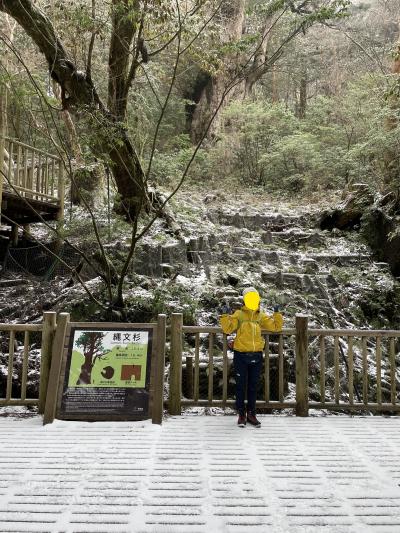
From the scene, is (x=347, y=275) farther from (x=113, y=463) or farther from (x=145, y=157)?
(x=113, y=463)

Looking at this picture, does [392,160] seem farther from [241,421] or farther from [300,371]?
[241,421]

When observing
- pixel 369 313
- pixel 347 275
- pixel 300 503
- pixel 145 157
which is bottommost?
pixel 300 503

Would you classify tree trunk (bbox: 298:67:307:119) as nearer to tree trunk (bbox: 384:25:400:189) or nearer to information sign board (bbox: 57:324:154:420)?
tree trunk (bbox: 384:25:400:189)

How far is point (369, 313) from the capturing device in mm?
9203

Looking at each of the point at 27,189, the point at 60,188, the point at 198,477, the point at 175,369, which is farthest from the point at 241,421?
the point at 60,188

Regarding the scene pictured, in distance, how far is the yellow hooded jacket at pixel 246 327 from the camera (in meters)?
4.56

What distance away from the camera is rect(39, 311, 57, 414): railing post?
4.79 meters

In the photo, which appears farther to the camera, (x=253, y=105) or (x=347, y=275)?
(x=253, y=105)

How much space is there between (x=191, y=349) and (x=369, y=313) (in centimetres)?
430

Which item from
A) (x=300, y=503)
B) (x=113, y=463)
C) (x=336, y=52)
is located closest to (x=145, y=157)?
(x=113, y=463)

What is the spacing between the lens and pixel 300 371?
5.06 m

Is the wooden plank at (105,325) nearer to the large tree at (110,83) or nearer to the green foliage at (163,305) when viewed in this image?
the green foliage at (163,305)

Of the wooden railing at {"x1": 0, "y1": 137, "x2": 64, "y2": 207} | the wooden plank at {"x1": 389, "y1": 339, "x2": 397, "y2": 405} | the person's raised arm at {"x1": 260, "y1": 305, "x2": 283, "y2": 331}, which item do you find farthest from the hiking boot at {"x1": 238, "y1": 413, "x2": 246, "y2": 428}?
the wooden railing at {"x1": 0, "y1": 137, "x2": 64, "y2": 207}

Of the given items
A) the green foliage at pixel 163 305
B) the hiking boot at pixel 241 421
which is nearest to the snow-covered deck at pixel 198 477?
the hiking boot at pixel 241 421
